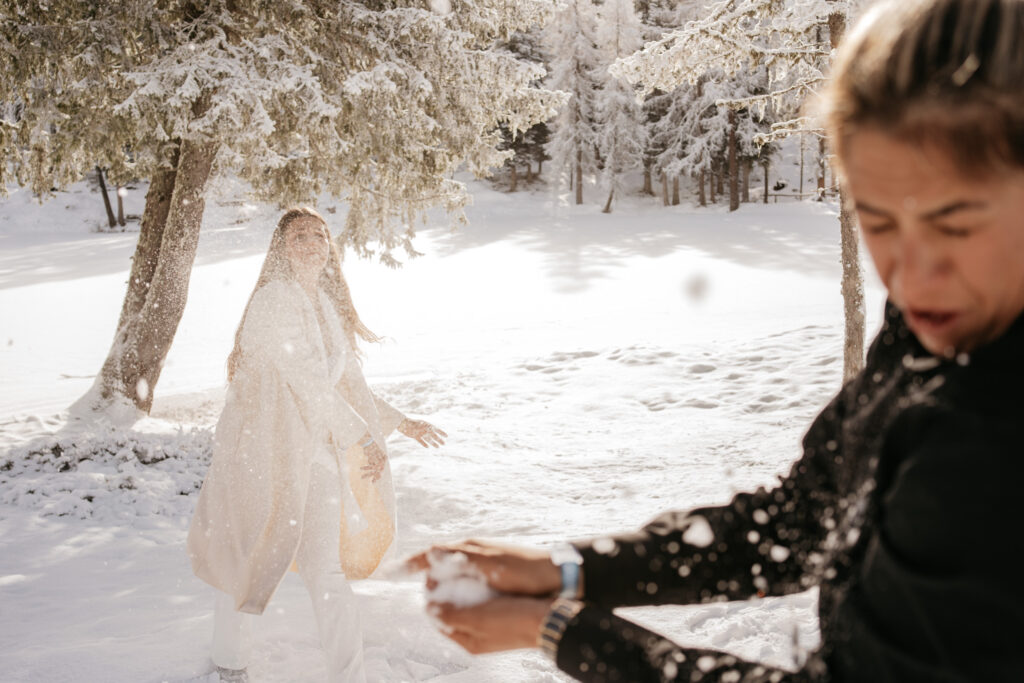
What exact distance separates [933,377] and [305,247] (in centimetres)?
352

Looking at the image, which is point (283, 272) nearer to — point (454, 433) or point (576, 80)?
point (454, 433)

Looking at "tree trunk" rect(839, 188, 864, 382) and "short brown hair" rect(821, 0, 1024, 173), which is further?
"tree trunk" rect(839, 188, 864, 382)

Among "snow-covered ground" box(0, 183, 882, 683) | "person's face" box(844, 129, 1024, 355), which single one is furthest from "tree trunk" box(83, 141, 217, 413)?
"person's face" box(844, 129, 1024, 355)

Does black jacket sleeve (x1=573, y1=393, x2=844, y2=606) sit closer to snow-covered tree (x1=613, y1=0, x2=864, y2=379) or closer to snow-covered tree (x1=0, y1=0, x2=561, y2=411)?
snow-covered tree (x1=0, y1=0, x2=561, y2=411)

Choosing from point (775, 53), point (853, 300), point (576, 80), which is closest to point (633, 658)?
point (853, 300)

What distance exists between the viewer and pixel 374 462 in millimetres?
4086

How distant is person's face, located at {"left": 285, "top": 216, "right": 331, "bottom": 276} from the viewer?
402 cm

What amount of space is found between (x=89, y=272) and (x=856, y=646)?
28882mm

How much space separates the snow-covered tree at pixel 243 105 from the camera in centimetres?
783

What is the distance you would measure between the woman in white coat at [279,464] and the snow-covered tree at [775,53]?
21.3 feet

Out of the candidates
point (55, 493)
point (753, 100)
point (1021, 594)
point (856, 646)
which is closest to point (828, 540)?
point (856, 646)

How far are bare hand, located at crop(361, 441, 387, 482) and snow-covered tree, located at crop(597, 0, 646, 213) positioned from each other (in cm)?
3923

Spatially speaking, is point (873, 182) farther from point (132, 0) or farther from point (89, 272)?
point (89, 272)

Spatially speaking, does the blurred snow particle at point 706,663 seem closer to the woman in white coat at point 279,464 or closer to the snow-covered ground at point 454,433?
the snow-covered ground at point 454,433
